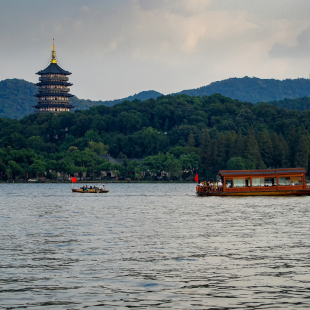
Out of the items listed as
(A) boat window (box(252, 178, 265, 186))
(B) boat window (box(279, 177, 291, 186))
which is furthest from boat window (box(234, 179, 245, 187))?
(B) boat window (box(279, 177, 291, 186))

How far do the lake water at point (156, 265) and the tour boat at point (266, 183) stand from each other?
29735 mm

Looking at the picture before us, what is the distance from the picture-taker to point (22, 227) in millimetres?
34562

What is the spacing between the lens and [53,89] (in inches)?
7638

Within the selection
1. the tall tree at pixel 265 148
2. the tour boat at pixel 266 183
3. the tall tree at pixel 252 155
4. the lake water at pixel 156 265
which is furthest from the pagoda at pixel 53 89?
the lake water at pixel 156 265

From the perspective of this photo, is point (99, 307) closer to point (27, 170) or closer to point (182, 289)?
point (182, 289)

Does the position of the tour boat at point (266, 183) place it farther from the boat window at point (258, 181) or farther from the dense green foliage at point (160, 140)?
the dense green foliage at point (160, 140)

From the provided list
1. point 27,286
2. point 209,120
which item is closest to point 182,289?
point 27,286

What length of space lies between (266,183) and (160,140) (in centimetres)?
10091

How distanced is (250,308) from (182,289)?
2.63m

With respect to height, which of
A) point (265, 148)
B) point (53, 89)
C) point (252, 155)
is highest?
point (53, 89)

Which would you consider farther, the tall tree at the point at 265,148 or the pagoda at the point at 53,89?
the pagoda at the point at 53,89

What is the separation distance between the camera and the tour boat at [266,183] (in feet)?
214

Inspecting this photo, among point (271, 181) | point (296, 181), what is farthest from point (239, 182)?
point (296, 181)

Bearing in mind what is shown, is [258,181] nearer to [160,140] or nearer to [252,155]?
[252,155]
